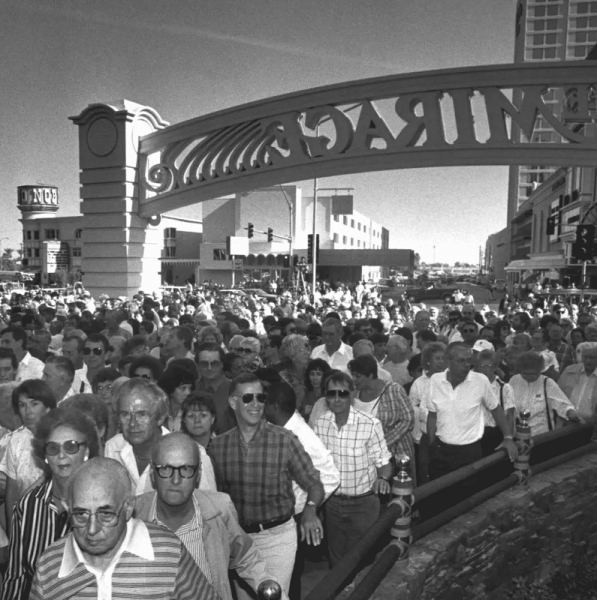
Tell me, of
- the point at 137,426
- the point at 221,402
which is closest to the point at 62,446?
the point at 137,426

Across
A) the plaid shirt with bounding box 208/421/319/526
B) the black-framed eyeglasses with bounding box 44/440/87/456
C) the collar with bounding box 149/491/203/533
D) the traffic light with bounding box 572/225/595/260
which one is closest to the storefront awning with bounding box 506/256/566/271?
the traffic light with bounding box 572/225/595/260

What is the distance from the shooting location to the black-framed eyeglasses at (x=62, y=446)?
3.05 meters

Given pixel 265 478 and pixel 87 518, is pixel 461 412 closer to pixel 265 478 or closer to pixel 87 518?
pixel 265 478

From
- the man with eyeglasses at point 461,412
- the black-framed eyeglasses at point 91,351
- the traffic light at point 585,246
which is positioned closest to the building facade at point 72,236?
the traffic light at point 585,246

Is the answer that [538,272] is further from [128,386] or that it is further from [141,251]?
[128,386]

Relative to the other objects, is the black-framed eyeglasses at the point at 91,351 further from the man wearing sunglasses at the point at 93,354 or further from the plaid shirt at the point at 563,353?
the plaid shirt at the point at 563,353

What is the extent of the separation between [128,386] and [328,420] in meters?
1.49

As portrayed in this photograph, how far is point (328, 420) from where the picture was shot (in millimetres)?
4359

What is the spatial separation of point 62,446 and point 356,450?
79.1 inches

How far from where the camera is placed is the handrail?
105 inches

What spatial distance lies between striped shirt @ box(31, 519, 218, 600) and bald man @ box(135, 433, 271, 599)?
426 mm

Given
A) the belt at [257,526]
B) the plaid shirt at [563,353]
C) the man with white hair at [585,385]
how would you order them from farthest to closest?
the plaid shirt at [563,353] → the man with white hair at [585,385] → the belt at [257,526]

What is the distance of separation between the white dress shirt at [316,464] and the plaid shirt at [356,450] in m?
0.26

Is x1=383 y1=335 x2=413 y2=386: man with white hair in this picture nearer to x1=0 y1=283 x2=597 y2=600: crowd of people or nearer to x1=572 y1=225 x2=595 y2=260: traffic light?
x1=0 y1=283 x2=597 y2=600: crowd of people
